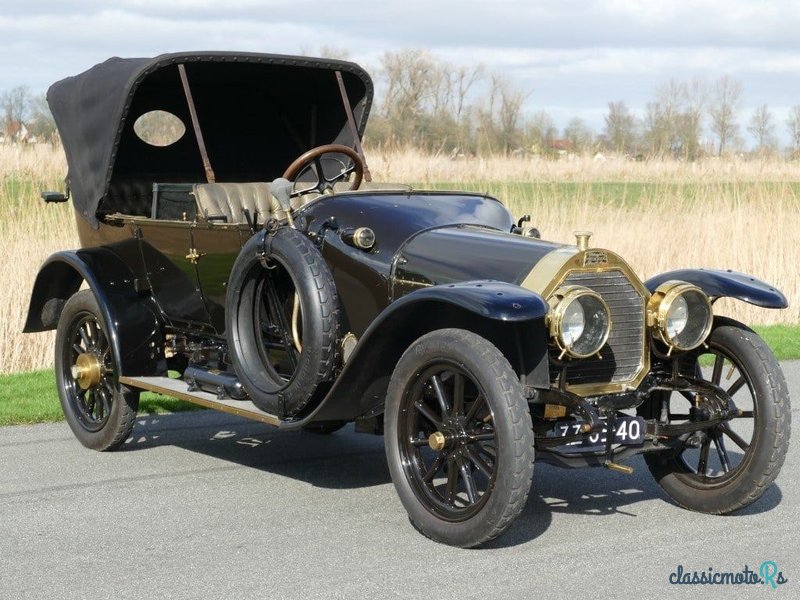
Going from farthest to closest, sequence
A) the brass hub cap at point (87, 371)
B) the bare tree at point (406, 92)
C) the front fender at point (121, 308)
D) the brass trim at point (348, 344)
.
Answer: the bare tree at point (406, 92)
the brass hub cap at point (87, 371)
the front fender at point (121, 308)
the brass trim at point (348, 344)

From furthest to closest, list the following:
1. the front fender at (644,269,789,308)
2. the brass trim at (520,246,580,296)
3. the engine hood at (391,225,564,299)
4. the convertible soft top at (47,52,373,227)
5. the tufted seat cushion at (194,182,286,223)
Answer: the convertible soft top at (47,52,373,227) < the tufted seat cushion at (194,182,286,223) < the front fender at (644,269,789,308) < the engine hood at (391,225,564,299) < the brass trim at (520,246,580,296)

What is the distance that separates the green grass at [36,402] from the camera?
23.5 feet

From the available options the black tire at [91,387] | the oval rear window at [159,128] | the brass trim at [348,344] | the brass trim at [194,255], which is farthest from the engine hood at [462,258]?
the oval rear window at [159,128]

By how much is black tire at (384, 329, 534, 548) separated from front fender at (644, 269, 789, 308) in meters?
1.11

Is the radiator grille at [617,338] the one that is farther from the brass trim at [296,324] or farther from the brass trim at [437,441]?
the brass trim at [296,324]

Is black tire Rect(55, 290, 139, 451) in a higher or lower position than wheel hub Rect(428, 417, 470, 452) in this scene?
lower

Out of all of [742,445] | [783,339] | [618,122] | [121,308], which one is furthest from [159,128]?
[618,122]

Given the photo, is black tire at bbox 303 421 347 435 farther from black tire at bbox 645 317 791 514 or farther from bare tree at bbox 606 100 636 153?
bare tree at bbox 606 100 636 153

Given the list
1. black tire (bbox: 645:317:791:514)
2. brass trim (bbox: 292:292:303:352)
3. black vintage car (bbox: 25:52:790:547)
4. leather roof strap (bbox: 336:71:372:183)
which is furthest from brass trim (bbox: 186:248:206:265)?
black tire (bbox: 645:317:791:514)

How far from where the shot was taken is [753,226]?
12.1m

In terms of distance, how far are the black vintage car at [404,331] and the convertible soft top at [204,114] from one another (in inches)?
1.2

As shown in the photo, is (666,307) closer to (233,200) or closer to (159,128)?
(233,200)

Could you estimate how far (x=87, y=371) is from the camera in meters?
6.49

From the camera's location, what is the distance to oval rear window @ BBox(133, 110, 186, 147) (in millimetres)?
7457
